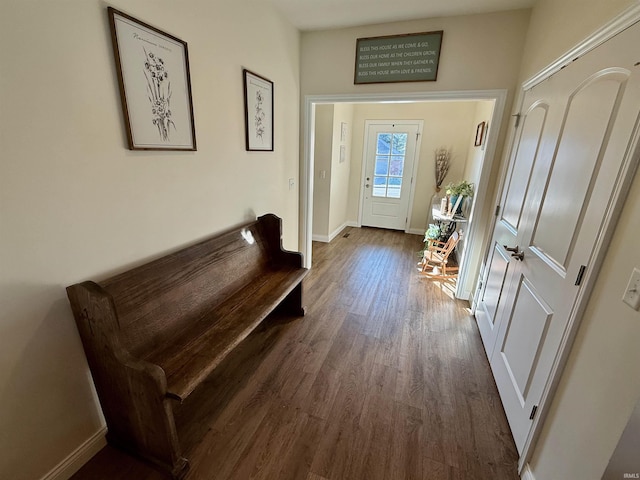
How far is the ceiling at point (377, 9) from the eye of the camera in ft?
6.95

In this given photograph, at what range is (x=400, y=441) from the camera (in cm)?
148

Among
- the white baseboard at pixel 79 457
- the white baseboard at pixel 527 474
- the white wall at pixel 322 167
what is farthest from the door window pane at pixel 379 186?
the white baseboard at pixel 79 457

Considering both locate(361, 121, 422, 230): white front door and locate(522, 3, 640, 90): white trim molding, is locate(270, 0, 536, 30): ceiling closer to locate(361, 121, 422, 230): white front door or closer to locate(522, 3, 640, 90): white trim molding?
locate(522, 3, 640, 90): white trim molding

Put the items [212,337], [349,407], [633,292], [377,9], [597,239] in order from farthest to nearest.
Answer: [377,9], [349,407], [212,337], [597,239], [633,292]

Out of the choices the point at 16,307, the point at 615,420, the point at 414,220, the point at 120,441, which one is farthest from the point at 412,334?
the point at 414,220

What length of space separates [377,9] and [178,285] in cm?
253

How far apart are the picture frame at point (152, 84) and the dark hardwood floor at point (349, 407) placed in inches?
59.3

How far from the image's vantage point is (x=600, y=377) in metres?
0.96

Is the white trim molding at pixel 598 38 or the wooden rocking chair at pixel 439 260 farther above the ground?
the white trim molding at pixel 598 38

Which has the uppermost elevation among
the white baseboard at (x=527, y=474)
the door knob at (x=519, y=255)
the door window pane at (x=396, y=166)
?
the door window pane at (x=396, y=166)

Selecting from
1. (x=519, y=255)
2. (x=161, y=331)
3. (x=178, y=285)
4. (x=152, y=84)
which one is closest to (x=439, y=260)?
(x=519, y=255)

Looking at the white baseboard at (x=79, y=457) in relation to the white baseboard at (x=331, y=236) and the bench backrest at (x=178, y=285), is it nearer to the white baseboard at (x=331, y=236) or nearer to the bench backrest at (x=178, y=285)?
the bench backrest at (x=178, y=285)

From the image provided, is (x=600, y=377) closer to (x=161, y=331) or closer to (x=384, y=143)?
(x=161, y=331)

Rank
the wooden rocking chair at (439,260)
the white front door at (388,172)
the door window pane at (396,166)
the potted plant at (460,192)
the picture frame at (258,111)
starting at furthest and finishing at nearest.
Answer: the door window pane at (396,166), the white front door at (388,172), the potted plant at (460,192), the wooden rocking chair at (439,260), the picture frame at (258,111)
